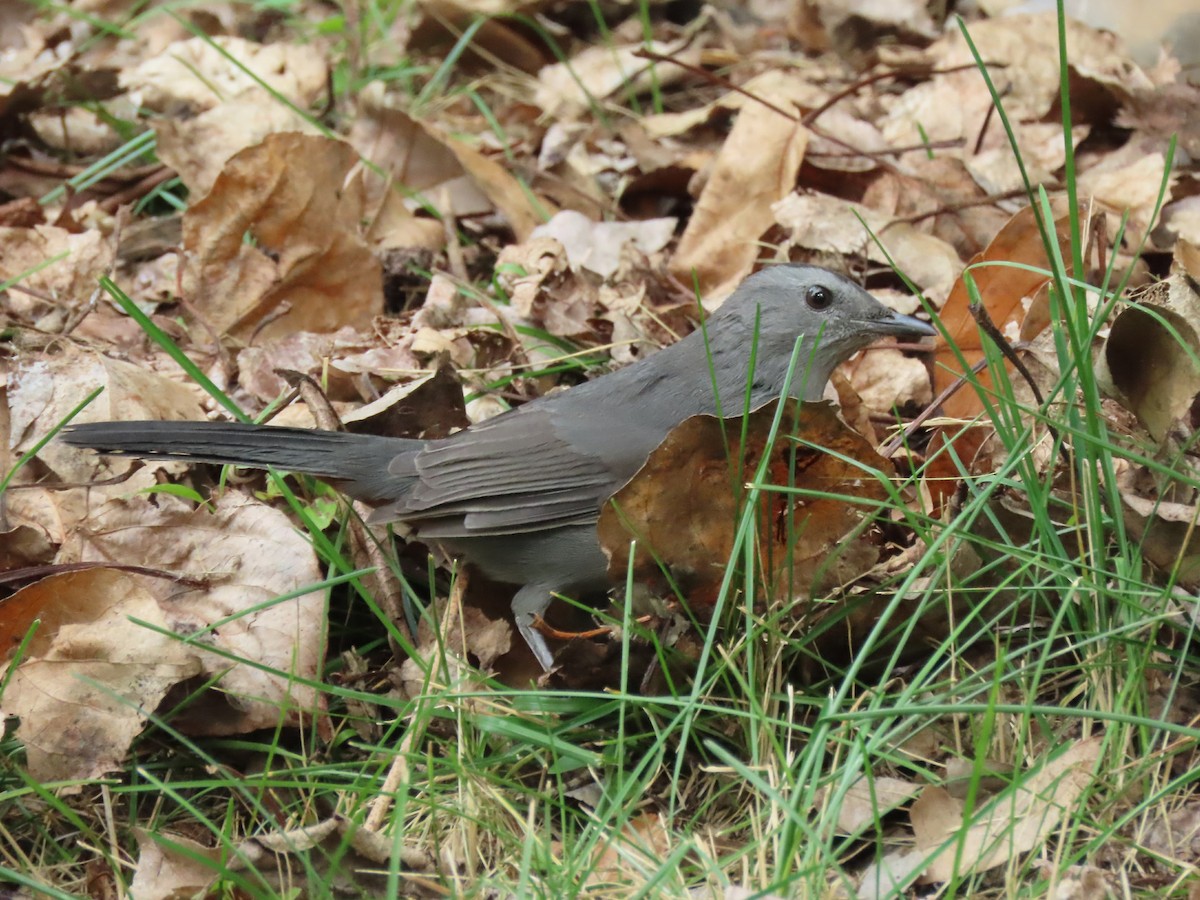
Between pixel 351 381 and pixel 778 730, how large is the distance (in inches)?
82.4

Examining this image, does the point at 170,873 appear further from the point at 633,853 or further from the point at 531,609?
the point at 531,609

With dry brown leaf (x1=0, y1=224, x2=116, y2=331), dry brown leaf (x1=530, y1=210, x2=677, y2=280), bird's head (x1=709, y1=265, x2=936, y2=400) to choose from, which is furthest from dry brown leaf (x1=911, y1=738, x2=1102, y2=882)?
dry brown leaf (x1=0, y1=224, x2=116, y2=331)

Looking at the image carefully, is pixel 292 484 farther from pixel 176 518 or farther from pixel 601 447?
pixel 601 447

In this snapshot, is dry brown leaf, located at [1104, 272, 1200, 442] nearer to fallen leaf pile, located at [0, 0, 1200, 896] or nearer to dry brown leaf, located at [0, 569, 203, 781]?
fallen leaf pile, located at [0, 0, 1200, 896]

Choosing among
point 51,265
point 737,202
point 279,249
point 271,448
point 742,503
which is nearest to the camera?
point 742,503

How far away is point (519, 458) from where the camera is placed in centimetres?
364

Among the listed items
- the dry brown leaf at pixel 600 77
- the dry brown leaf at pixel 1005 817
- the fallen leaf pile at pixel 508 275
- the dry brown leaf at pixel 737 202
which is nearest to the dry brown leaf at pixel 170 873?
the fallen leaf pile at pixel 508 275

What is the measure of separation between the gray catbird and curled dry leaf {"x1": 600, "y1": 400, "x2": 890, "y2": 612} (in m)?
0.52

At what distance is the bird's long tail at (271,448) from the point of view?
3.38m

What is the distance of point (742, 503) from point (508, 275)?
215 centimetres

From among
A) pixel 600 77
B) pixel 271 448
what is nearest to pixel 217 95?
pixel 600 77

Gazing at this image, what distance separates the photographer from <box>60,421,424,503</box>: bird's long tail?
11.1 feet

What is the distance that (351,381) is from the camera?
13.9 ft

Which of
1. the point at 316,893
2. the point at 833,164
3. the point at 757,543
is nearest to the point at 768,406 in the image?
the point at 757,543
